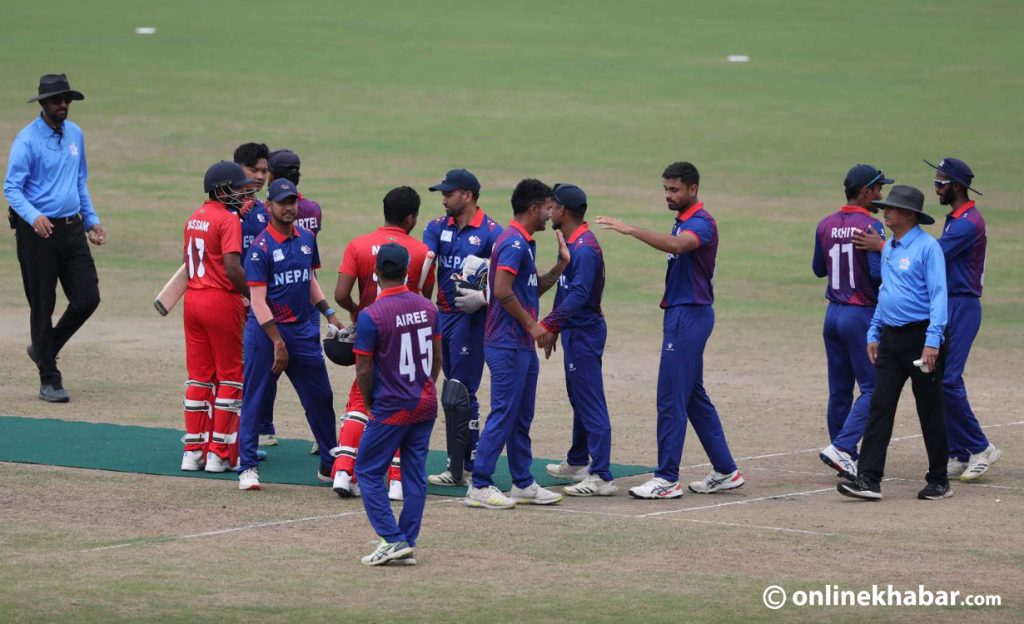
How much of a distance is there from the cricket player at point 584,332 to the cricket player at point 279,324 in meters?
1.70

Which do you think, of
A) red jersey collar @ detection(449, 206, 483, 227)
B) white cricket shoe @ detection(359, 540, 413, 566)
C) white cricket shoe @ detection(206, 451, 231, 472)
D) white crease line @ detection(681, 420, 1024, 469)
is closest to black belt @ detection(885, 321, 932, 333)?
white crease line @ detection(681, 420, 1024, 469)

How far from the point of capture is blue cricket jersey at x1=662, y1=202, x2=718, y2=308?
11344 millimetres

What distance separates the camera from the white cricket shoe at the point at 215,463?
11.8 meters

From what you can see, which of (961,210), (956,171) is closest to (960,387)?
Result: (961,210)

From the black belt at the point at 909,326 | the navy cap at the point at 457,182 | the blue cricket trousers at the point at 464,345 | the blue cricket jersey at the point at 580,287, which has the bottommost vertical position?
the blue cricket trousers at the point at 464,345

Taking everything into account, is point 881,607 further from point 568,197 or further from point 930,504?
point 568,197

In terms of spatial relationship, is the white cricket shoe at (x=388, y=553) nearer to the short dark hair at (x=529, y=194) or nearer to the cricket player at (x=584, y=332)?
the cricket player at (x=584, y=332)

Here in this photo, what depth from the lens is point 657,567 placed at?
9.30m

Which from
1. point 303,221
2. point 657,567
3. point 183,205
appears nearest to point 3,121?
→ point 183,205

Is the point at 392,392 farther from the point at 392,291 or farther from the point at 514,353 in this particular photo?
the point at 514,353

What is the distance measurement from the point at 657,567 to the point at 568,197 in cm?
310

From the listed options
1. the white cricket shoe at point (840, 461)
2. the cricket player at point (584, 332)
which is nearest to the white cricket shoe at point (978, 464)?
the white cricket shoe at point (840, 461)

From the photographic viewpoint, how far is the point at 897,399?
11.3m

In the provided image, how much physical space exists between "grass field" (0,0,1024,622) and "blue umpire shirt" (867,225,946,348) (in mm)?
1309
